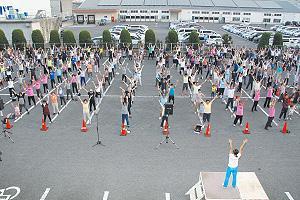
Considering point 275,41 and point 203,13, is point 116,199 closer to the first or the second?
point 275,41

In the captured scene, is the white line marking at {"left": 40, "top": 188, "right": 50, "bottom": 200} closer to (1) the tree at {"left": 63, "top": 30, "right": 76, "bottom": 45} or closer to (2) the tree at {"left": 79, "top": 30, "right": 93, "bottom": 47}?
(2) the tree at {"left": 79, "top": 30, "right": 93, "bottom": 47}

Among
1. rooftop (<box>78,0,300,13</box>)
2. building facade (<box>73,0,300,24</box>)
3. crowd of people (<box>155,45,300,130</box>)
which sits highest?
rooftop (<box>78,0,300,13</box>)

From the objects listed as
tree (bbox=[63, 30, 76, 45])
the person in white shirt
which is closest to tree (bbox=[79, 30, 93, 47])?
tree (bbox=[63, 30, 76, 45])

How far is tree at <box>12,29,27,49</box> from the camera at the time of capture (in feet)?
106

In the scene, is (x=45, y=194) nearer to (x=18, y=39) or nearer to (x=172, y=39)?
(x=172, y=39)

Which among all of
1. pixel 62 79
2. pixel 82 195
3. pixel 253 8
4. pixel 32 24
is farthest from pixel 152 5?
pixel 82 195

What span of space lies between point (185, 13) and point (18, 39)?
128 feet

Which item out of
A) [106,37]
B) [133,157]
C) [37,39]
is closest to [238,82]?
[133,157]

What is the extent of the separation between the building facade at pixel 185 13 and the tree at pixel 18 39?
2945cm

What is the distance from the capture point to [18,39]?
1275 inches

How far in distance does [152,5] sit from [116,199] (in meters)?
60.2

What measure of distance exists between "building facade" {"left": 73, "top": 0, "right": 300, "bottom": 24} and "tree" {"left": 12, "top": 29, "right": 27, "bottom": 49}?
96.6 feet

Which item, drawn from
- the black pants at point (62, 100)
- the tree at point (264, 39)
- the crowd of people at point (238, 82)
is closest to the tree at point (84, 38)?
the crowd of people at point (238, 82)

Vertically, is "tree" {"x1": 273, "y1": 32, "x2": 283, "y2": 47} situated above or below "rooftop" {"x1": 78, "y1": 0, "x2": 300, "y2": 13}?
below
